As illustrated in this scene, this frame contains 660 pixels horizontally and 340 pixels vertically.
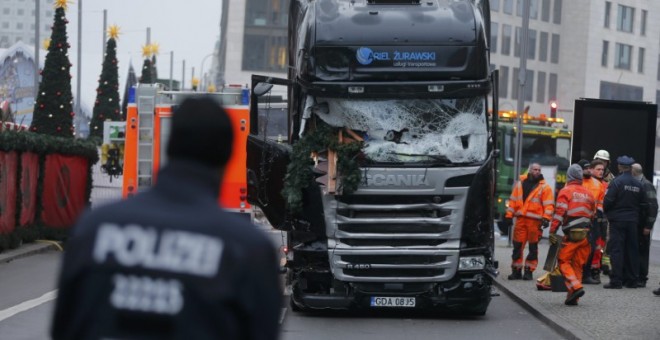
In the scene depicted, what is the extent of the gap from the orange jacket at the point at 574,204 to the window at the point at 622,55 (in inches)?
2832

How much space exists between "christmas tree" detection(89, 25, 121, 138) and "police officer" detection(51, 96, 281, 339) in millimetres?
48082

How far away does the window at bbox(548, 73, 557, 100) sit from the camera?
86188 mm

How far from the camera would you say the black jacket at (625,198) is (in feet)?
59.3

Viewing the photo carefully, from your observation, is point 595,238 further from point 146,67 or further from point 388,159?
point 146,67

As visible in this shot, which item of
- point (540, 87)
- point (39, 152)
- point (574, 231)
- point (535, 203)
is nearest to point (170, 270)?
point (574, 231)

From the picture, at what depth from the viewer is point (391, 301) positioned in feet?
45.6

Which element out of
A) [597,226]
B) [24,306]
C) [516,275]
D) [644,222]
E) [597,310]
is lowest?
[516,275]

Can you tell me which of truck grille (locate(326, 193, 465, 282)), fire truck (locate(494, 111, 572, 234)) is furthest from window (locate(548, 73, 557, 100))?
truck grille (locate(326, 193, 465, 282))

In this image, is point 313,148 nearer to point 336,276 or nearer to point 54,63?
point 336,276

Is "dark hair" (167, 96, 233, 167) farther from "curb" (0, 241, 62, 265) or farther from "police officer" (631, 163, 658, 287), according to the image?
"curb" (0, 241, 62, 265)

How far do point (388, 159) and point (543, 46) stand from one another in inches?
2904

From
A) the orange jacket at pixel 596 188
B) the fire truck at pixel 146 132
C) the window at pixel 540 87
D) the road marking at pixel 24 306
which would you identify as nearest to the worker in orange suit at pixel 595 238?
the orange jacket at pixel 596 188

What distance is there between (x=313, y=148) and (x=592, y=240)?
691cm

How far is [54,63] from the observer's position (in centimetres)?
3091
